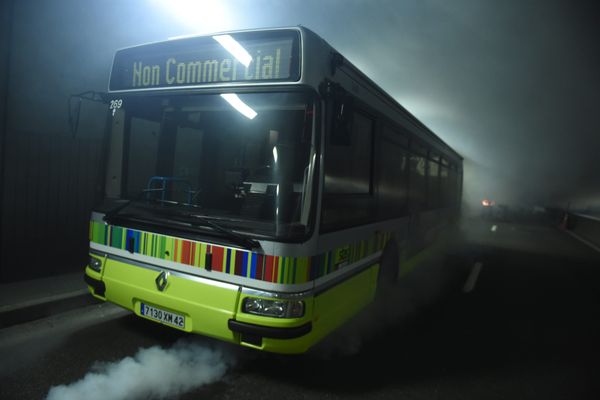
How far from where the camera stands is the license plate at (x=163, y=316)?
11.0 feet

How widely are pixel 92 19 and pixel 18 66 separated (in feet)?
4.65

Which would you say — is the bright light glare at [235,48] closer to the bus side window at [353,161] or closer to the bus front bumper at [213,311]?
the bus side window at [353,161]

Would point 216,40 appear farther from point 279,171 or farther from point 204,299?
point 204,299

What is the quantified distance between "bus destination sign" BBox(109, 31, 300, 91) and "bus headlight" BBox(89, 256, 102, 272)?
1721 millimetres

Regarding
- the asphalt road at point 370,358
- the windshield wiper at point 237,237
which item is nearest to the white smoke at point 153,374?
the asphalt road at point 370,358

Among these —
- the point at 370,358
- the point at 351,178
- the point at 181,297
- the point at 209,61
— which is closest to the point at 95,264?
the point at 181,297

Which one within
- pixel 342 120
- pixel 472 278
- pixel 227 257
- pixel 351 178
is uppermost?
pixel 342 120

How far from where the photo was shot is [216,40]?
346 cm

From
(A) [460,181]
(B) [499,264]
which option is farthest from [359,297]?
(A) [460,181]

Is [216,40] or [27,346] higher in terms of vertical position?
[216,40]

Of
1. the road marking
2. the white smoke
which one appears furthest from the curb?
the road marking

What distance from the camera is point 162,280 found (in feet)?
11.3

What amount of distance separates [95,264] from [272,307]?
1992 millimetres

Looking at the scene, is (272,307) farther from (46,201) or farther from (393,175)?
(46,201)
